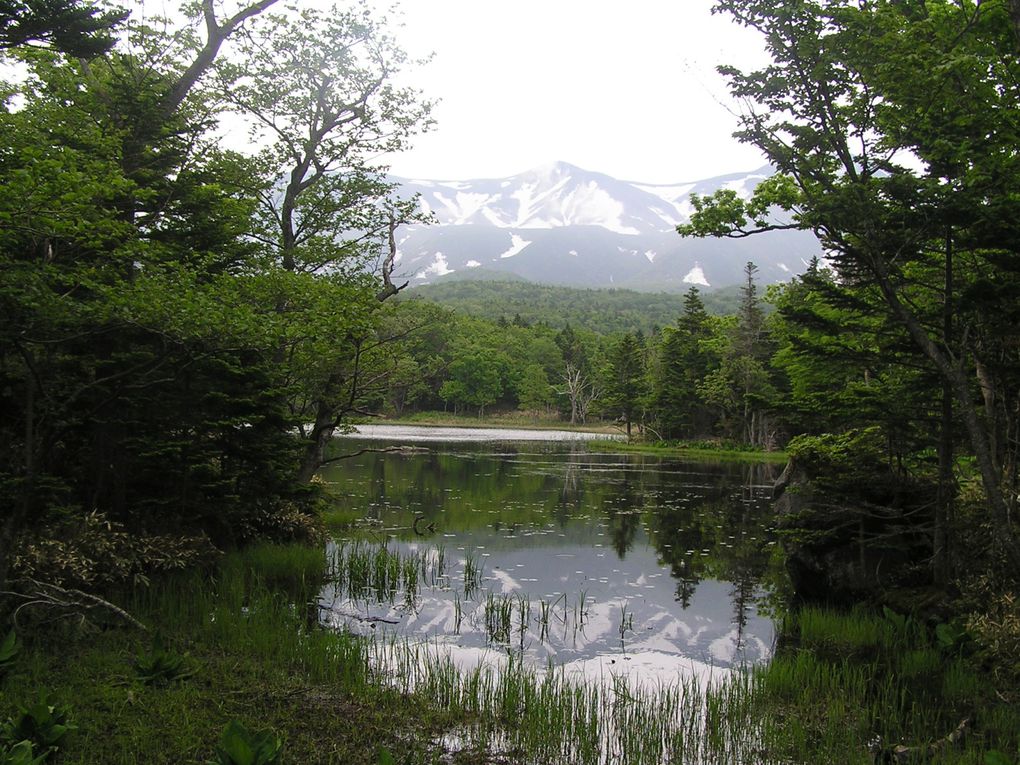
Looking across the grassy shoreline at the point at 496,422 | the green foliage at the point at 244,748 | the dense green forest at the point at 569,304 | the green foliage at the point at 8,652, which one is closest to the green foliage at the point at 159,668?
the green foliage at the point at 8,652

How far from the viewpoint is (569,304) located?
6727 inches

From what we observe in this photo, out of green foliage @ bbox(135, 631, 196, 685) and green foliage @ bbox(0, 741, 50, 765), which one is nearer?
green foliage @ bbox(0, 741, 50, 765)

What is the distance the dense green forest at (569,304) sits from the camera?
142 metres

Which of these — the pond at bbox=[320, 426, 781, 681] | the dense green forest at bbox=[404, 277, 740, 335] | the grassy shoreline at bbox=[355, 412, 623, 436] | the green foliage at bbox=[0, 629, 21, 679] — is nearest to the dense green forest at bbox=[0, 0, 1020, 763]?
the green foliage at bbox=[0, 629, 21, 679]

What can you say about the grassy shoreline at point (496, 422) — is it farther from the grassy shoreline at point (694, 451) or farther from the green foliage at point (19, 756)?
the green foliage at point (19, 756)

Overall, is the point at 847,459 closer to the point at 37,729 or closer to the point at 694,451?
the point at 37,729

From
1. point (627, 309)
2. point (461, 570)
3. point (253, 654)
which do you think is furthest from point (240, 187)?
point (627, 309)

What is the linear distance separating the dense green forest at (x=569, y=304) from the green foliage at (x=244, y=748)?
127 m

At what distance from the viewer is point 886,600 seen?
9.97m

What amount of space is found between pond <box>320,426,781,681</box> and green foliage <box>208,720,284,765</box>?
320 centimetres

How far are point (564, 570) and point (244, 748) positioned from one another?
9.66 meters

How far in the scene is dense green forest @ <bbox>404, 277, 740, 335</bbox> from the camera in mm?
141750

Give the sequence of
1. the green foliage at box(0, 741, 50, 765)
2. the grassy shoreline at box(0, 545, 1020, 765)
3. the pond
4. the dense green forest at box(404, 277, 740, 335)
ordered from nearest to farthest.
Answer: the green foliage at box(0, 741, 50, 765)
the grassy shoreline at box(0, 545, 1020, 765)
the pond
the dense green forest at box(404, 277, 740, 335)

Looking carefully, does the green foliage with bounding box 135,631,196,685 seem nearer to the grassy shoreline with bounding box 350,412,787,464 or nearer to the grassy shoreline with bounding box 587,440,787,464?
the grassy shoreline with bounding box 350,412,787,464
